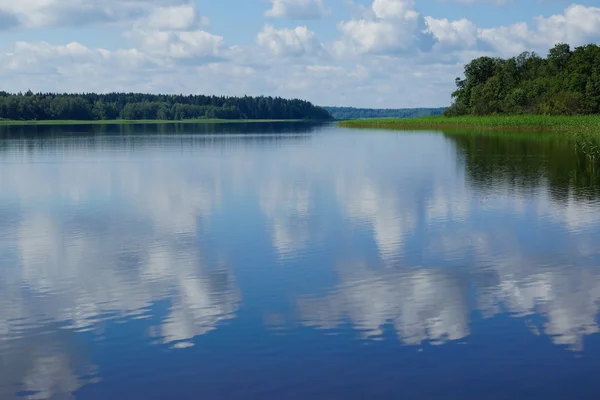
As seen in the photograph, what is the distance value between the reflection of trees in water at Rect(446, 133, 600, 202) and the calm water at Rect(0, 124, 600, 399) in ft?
2.88

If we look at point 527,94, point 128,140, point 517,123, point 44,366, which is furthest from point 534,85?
point 44,366

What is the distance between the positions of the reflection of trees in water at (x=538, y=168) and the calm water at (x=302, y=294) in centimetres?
88

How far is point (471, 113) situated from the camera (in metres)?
150

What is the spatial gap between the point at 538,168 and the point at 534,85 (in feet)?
314

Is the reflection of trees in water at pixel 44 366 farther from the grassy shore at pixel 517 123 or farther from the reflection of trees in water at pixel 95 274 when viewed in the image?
the grassy shore at pixel 517 123

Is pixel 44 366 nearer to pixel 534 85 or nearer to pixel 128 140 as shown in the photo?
pixel 128 140

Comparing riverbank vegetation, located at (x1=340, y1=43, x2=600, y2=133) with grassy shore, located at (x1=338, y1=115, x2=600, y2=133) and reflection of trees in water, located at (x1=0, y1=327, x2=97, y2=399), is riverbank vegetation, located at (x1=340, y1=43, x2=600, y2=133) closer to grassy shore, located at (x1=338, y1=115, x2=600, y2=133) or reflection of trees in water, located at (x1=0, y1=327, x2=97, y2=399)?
grassy shore, located at (x1=338, y1=115, x2=600, y2=133)

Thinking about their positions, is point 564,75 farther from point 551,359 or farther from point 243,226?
point 551,359

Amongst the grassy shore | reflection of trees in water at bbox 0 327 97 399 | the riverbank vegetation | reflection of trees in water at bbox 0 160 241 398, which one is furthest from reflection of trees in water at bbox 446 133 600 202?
the riverbank vegetation

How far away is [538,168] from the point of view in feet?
155

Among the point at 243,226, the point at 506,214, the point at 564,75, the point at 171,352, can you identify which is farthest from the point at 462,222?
the point at 564,75

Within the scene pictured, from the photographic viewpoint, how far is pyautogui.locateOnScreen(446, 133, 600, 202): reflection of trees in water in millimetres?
37312

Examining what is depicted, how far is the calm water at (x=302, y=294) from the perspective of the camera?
1197cm

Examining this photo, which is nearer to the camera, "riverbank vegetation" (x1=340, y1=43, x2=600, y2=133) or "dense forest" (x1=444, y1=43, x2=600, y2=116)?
"riverbank vegetation" (x1=340, y1=43, x2=600, y2=133)
